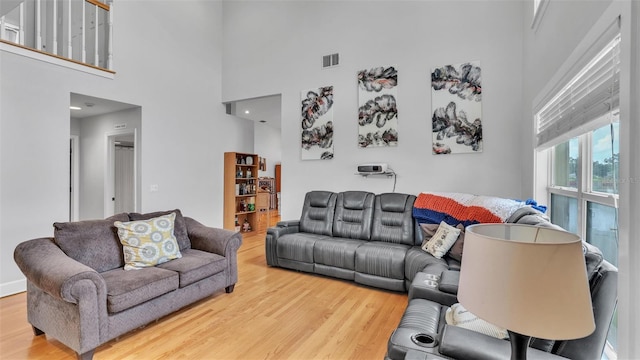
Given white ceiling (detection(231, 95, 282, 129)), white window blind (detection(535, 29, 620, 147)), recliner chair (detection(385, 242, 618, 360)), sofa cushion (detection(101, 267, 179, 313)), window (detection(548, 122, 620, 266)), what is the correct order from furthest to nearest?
white ceiling (detection(231, 95, 282, 129)) < sofa cushion (detection(101, 267, 179, 313)) < window (detection(548, 122, 620, 266)) < white window blind (detection(535, 29, 620, 147)) < recliner chair (detection(385, 242, 618, 360))

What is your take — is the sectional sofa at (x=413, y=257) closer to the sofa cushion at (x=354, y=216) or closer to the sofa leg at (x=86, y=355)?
the sofa cushion at (x=354, y=216)

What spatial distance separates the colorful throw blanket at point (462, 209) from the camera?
115 inches

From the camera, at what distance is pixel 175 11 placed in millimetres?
5020

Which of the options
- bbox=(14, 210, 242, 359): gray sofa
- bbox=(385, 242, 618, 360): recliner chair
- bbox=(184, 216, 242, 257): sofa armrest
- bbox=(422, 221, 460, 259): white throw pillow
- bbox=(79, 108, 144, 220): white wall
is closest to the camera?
bbox=(385, 242, 618, 360): recliner chair

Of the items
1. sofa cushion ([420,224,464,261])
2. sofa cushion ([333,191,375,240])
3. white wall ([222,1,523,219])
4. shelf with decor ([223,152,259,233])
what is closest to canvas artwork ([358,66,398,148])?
white wall ([222,1,523,219])

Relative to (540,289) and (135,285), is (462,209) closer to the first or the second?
(540,289)

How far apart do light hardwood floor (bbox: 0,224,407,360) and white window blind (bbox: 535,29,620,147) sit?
1874mm

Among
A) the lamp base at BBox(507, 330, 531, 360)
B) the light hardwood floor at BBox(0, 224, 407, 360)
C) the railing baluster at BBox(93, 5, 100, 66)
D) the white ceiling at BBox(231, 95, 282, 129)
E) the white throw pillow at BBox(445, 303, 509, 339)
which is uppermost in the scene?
the railing baluster at BBox(93, 5, 100, 66)

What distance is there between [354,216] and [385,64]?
2.29 m

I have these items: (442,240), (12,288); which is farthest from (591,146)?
(12,288)

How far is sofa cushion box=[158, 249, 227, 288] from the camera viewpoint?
257cm

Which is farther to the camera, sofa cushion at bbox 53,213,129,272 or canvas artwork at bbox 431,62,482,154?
canvas artwork at bbox 431,62,482,154

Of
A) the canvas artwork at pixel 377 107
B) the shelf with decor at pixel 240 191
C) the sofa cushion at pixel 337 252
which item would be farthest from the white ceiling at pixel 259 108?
the sofa cushion at pixel 337 252

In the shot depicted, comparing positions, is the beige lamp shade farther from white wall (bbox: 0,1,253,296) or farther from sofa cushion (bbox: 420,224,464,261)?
white wall (bbox: 0,1,253,296)
